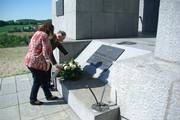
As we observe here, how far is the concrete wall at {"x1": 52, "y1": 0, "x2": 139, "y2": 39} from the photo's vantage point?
6844 mm

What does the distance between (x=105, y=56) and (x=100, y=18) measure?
2478 mm

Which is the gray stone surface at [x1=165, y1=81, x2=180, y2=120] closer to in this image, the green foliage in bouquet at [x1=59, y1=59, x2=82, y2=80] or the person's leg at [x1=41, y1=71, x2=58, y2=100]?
the person's leg at [x1=41, y1=71, x2=58, y2=100]

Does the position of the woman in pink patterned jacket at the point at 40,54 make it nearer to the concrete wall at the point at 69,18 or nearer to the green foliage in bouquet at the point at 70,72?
the green foliage in bouquet at the point at 70,72

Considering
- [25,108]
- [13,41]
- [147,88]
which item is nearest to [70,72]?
[25,108]

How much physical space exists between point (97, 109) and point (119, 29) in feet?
16.6

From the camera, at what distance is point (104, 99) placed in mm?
3664

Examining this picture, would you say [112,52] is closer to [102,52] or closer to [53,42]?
[102,52]

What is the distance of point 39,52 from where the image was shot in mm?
4031

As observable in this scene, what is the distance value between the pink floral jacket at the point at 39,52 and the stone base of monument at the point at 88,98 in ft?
2.72

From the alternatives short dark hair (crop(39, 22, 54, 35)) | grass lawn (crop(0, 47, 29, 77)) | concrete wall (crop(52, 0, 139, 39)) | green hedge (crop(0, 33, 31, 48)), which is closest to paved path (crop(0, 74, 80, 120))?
short dark hair (crop(39, 22, 54, 35))

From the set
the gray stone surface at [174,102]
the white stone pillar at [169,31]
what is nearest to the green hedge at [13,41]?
the white stone pillar at [169,31]

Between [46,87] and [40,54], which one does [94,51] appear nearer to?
[46,87]

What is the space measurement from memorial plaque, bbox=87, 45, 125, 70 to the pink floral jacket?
5.13 feet

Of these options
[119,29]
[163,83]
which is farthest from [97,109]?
[119,29]
